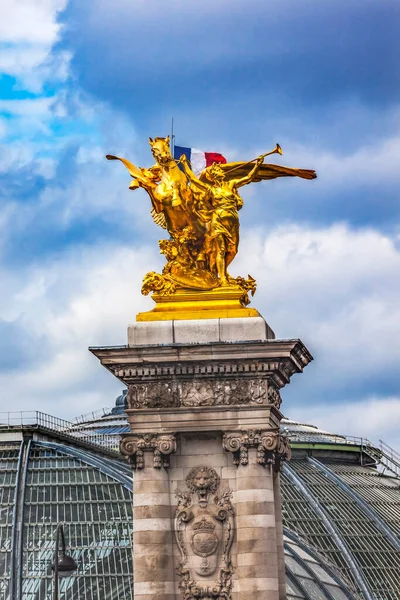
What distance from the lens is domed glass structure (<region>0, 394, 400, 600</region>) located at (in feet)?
242

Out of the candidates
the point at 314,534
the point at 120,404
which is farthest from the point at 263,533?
the point at 120,404

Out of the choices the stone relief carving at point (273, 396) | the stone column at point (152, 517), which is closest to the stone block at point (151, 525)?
the stone column at point (152, 517)

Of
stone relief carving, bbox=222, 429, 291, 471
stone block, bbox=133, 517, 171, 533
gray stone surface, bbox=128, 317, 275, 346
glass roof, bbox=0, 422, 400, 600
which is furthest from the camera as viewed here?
glass roof, bbox=0, 422, 400, 600

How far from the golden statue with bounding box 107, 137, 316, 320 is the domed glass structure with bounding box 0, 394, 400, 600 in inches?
1488

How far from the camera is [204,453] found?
32.9 meters

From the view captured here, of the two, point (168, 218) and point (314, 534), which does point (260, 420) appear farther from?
point (314, 534)

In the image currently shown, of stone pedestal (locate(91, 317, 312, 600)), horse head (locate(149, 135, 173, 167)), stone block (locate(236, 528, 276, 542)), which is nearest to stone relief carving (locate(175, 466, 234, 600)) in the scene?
stone pedestal (locate(91, 317, 312, 600))

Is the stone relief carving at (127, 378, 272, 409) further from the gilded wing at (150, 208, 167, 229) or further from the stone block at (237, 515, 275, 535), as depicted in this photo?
the gilded wing at (150, 208, 167, 229)

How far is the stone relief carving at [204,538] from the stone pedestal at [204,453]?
2 centimetres

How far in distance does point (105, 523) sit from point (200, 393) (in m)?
44.5

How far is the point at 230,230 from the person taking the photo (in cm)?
3412

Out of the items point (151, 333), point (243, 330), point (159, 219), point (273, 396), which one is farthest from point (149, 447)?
point (159, 219)

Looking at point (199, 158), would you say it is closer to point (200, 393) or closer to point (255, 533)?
point (200, 393)

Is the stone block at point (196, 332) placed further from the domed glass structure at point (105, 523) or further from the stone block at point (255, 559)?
the domed glass structure at point (105, 523)
